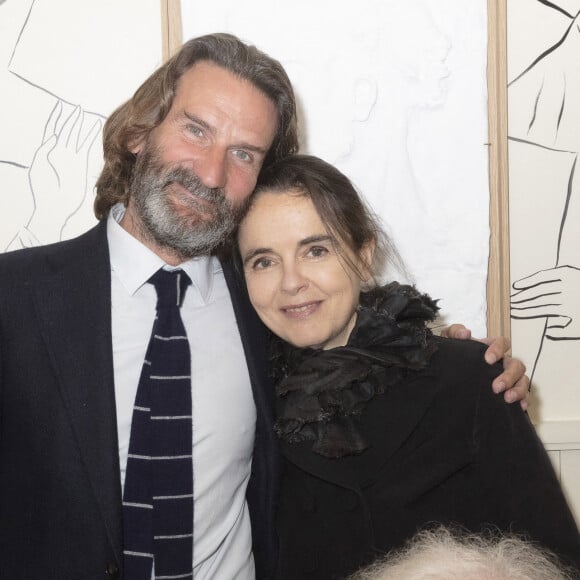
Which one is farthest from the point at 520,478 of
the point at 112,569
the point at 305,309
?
the point at 112,569

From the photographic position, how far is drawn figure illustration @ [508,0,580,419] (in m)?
2.25

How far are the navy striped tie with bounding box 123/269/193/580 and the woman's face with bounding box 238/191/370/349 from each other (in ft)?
0.76

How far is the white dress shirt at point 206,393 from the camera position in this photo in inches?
57.4

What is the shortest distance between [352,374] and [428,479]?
0.26 metres

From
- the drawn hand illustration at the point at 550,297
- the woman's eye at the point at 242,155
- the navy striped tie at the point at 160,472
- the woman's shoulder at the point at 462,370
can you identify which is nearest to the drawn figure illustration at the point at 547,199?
the drawn hand illustration at the point at 550,297

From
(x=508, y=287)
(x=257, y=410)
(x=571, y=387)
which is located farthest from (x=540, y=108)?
(x=257, y=410)

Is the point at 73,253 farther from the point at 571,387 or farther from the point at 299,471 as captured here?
the point at 571,387

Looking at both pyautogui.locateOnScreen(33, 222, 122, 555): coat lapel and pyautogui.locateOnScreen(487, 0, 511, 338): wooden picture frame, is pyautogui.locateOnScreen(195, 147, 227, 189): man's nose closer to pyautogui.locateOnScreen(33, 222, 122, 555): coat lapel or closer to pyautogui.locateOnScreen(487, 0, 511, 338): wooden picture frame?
pyautogui.locateOnScreen(33, 222, 122, 555): coat lapel

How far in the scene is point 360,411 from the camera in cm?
150

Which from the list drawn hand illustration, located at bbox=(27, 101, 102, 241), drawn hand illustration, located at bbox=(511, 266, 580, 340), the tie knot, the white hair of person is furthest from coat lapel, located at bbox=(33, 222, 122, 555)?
drawn hand illustration, located at bbox=(511, 266, 580, 340)

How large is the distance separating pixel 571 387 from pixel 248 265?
127cm

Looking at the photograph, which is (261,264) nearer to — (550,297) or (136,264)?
(136,264)

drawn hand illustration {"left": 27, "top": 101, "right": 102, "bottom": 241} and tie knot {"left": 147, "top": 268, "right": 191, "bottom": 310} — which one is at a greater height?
drawn hand illustration {"left": 27, "top": 101, "right": 102, "bottom": 241}

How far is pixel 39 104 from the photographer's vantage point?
2199 millimetres
